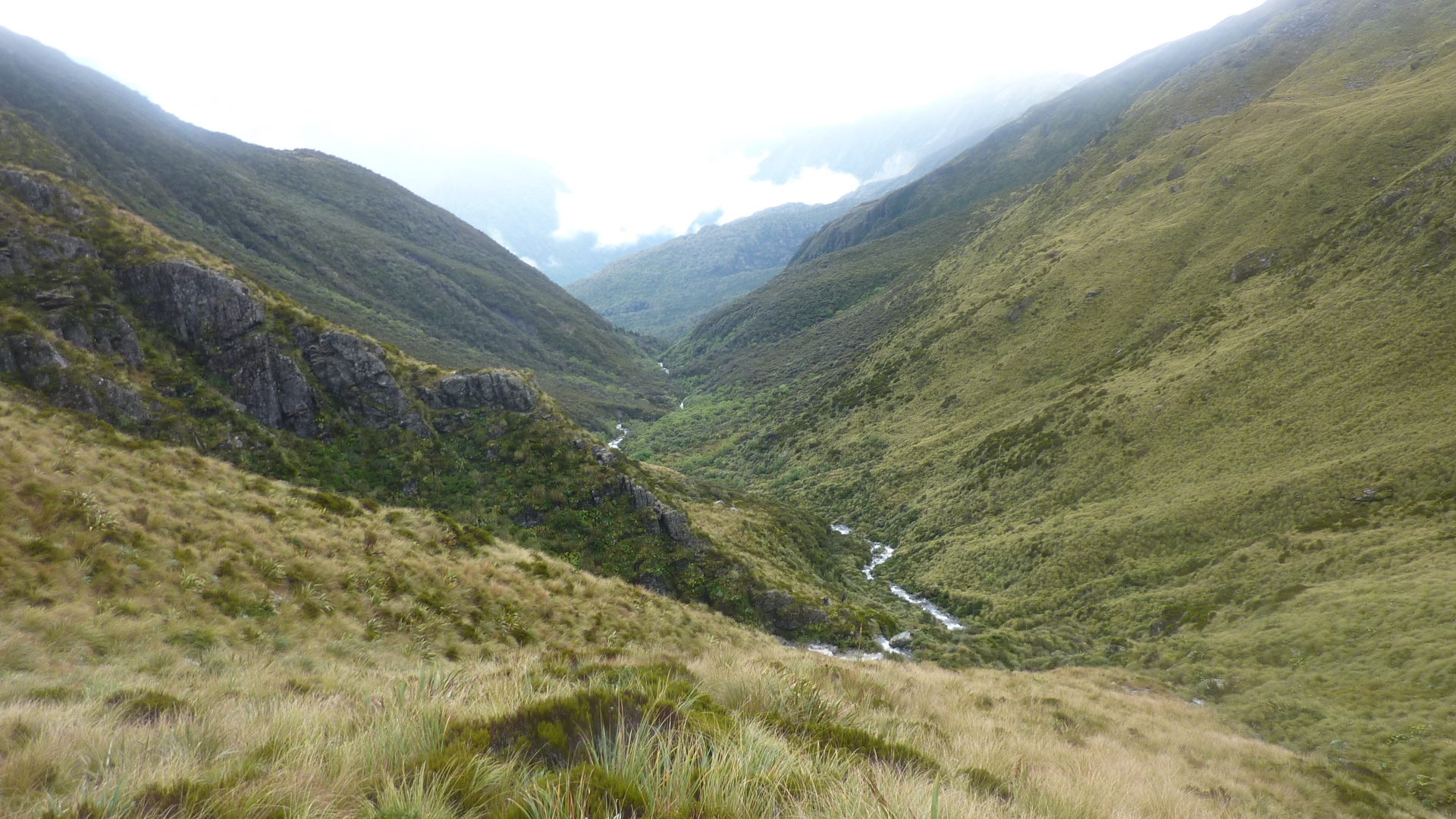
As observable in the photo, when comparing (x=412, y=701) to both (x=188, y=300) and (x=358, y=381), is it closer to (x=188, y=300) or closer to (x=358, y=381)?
(x=358, y=381)

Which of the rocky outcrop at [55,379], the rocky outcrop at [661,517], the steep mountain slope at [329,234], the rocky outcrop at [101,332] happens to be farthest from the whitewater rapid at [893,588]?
the steep mountain slope at [329,234]

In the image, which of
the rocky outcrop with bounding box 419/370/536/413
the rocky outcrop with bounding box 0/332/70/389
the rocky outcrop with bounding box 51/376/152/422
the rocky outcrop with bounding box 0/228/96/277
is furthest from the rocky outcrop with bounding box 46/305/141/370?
the rocky outcrop with bounding box 419/370/536/413

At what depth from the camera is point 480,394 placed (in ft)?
99.2

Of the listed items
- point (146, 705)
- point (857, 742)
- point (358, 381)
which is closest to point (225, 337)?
point (358, 381)

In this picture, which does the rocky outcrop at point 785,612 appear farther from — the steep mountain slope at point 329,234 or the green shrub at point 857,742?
the steep mountain slope at point 329,234

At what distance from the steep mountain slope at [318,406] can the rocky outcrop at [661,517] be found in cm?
8

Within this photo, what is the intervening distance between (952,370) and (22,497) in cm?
8317

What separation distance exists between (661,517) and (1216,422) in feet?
145

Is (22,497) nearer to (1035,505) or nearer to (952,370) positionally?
(1035,505)

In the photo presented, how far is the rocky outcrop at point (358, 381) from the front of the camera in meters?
26.8

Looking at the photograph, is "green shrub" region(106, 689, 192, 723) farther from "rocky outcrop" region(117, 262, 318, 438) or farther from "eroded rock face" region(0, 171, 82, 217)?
"eroded rock face" region(0, 171, 82, 217)

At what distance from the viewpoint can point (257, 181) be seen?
134 metres

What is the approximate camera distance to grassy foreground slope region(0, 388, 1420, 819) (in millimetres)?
3381

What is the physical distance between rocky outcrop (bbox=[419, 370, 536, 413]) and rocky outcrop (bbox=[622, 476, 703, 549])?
803cm
